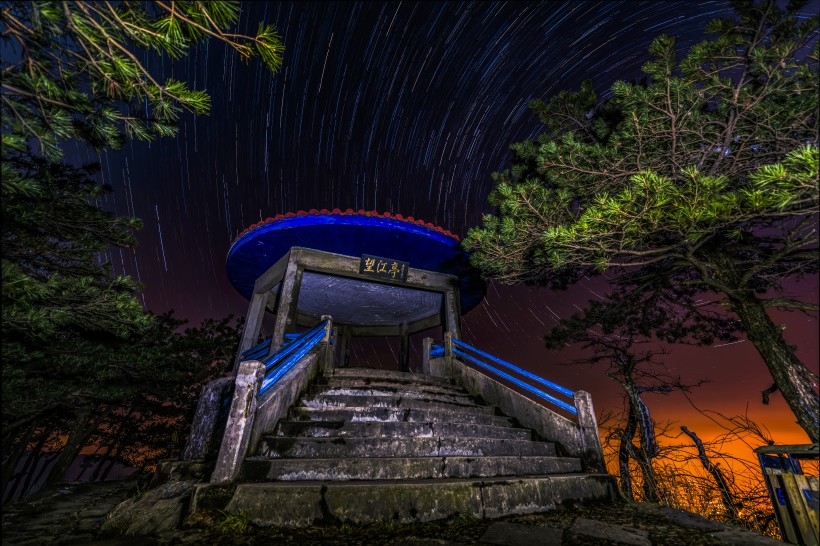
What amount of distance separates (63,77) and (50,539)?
3.75m

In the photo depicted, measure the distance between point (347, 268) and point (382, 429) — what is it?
220 inches

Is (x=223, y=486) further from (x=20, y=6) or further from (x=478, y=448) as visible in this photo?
(x=20, y=6)

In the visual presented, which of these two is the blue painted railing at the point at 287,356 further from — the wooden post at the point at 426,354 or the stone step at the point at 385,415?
the wooden post at the point at 426,354

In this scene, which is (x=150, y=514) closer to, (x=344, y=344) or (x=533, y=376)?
(x=533, y=376)

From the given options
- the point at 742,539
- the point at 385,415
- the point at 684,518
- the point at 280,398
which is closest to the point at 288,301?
the point at 280,398

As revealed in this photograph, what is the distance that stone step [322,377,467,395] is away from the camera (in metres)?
5.67

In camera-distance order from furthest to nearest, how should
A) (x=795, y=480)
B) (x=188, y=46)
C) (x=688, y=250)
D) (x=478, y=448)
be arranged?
1. (x=688, y=250)
2. (x=478, y=448)
3. (x=795, y=480)
4. (x=188, y=46)

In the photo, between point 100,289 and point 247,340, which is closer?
point 100,289

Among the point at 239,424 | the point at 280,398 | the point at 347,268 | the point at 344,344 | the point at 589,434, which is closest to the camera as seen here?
the point at 239,424

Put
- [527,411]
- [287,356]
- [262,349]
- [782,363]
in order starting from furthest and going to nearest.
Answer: [262,349] < [287,356] < [527,411] < [782,363]

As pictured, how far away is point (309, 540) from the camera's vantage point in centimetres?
237

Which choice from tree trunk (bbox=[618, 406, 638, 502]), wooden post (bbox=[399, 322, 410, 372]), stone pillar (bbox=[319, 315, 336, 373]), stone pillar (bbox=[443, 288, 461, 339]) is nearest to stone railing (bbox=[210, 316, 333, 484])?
stone pillar (bbox=[319, 315, 336, 373])

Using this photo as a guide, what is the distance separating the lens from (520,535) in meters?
2.61

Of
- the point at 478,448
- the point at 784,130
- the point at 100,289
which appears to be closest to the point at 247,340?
the point at 100,289
